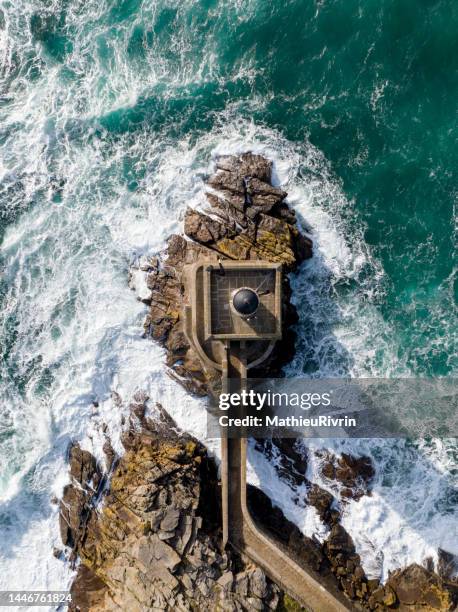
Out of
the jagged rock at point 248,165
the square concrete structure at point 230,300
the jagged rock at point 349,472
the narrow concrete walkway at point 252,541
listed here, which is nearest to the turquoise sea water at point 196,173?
the jagged rock at point 248,165

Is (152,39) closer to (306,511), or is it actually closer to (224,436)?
(224,436)

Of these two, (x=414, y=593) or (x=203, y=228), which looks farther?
(x=203, y=228)

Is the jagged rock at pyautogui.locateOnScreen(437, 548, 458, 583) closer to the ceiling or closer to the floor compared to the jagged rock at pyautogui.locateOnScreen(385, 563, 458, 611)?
closer to the ceiling

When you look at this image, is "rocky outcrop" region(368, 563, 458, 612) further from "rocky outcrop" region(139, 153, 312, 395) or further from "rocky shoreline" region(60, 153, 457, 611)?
"rocky outcrop" region(139, 153, 312, 395)

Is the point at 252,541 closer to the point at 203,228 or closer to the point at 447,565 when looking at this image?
the point at 447,565

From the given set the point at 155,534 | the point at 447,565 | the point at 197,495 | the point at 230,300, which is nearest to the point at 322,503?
the point at 197,495

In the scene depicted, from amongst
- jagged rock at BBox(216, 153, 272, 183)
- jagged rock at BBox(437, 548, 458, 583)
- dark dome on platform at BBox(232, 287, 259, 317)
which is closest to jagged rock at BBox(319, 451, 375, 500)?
jagged rock at BBox(437, 548, 458, 583)

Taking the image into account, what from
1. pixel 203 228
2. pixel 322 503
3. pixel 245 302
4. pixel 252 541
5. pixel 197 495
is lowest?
pixel 252 541

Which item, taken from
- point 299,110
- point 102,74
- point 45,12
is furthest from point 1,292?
point 299,110
